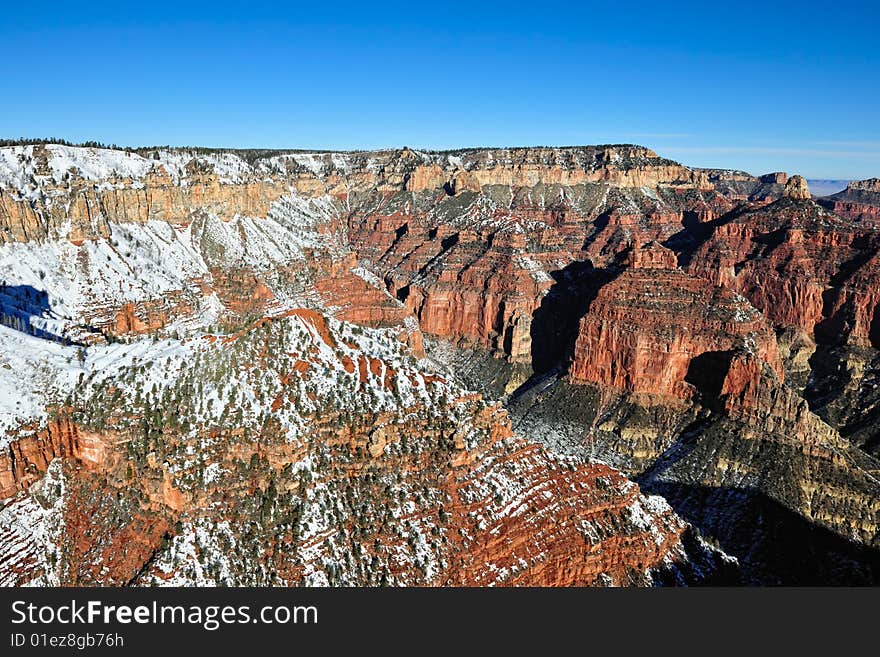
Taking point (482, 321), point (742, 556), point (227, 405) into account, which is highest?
point (227, 405)

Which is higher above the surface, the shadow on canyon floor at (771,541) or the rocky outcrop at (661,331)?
the rocky outcrop at (661,331)

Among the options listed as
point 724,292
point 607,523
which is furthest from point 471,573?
point 724,292

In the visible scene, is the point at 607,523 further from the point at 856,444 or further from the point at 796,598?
the point at 856,444

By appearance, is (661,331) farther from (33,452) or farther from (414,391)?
(33,452)

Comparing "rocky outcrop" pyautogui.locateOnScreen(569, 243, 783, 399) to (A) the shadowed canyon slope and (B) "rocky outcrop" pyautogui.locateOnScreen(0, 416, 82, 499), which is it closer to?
(A) the shadowed canyon slope

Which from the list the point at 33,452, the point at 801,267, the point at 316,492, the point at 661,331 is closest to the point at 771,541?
the point at 661,331

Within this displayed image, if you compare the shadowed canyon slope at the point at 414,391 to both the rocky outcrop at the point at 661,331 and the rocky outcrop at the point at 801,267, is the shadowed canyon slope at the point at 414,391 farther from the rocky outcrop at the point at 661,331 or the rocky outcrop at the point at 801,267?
the rocky outcrop at the point at 801,267

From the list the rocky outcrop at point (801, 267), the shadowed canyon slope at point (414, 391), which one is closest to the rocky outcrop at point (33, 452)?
the shadowed canyon slope at point (414, 391)

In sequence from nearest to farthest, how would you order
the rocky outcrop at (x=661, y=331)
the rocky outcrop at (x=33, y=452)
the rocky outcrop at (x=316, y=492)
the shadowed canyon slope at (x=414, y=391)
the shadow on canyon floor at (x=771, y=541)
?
the rocky outcrop at (x=316, y=492) < the rocky outcrop at (x=33, y=452) < the shadowed canyon slope at (x=414, y=391) < the shadow on canyon floor at (x=771, y=541) < the rocky outcrop at (x=661, y=331)
